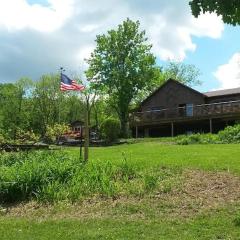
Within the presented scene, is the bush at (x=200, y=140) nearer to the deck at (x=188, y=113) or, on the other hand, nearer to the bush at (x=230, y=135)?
the bush at (x=230, y=135)

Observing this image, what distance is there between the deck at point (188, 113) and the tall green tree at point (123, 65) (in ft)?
12.8

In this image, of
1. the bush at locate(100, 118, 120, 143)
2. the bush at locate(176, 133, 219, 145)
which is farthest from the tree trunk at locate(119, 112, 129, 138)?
the bush at locate(176, 133, 219, 145)

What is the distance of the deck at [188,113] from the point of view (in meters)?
47.1

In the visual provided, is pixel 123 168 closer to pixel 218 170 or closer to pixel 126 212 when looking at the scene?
pixel 218 170

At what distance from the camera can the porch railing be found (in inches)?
1859

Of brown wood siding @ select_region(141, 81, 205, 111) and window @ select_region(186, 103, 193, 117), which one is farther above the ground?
brown wood siding @ select_region(141, 81, 205, 111)

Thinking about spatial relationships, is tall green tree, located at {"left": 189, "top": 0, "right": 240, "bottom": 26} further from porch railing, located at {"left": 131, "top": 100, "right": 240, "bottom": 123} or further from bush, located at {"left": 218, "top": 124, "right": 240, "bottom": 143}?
porch railing, located at {"left": 131, "top": 100, "right": 240, "bottom": 123}

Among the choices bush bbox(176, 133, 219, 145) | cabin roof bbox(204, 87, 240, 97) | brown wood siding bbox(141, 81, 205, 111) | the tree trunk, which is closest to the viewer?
bush bbox(176, 133, 219, 145)

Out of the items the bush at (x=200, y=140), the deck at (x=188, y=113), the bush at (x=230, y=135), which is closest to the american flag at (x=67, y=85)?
the bush at (x=200, y=140)

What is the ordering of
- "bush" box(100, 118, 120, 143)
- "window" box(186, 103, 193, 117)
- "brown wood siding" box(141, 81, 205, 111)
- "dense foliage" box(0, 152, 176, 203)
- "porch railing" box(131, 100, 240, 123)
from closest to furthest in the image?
"dense foliage" box(0, 152, 176, 203)
"bush" box(100, 118, 120, 143)
"porch railing" box(131, 100, 240, 123)
"window" box(186, 103, 193, 117)
"brown wood siding" box(141, 81, 205, 111)

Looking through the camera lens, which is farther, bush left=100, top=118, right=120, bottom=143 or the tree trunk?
the tree trunk

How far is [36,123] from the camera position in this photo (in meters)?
86.9

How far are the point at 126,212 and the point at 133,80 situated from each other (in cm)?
4732

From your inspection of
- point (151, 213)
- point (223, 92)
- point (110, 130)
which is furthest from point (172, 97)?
point (151, 213)
